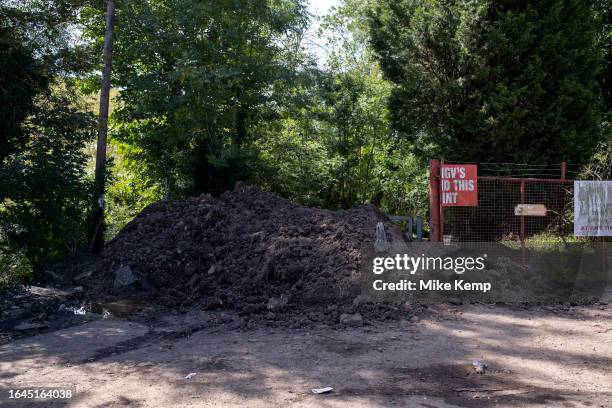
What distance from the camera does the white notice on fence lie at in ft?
34.4

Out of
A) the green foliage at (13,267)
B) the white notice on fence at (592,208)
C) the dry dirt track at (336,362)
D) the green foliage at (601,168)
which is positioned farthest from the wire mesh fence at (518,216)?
the green foliage at (13,267)

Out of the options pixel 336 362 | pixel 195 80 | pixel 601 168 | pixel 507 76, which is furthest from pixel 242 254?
pixel 507 76

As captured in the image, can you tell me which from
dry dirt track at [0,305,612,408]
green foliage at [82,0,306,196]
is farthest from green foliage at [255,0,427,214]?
dry dirt track at [0,305,612,408]

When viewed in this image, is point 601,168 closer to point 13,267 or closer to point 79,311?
point 79,311

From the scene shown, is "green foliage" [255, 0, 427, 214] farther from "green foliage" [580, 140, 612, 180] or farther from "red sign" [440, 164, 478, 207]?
"red sign" [440, 164, 478, 207]

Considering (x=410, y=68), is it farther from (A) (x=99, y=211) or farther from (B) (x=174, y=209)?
(A) (x=99, y=211)

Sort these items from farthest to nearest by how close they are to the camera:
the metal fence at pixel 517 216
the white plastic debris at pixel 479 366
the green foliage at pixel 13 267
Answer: the metal fence at pixel 517 216
the green foliage at pixel 13 267
the white plastic debris at pixel 479 366

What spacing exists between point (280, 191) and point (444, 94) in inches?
237

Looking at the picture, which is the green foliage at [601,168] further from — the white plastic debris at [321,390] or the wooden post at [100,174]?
the wooden post at [100,174]

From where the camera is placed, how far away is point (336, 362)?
6.08 metres

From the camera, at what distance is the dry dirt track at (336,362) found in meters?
5.10

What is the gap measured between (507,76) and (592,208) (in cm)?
504

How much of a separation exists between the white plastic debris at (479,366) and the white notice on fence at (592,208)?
18.6 ft

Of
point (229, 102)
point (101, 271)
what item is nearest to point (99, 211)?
point (101, 271)
